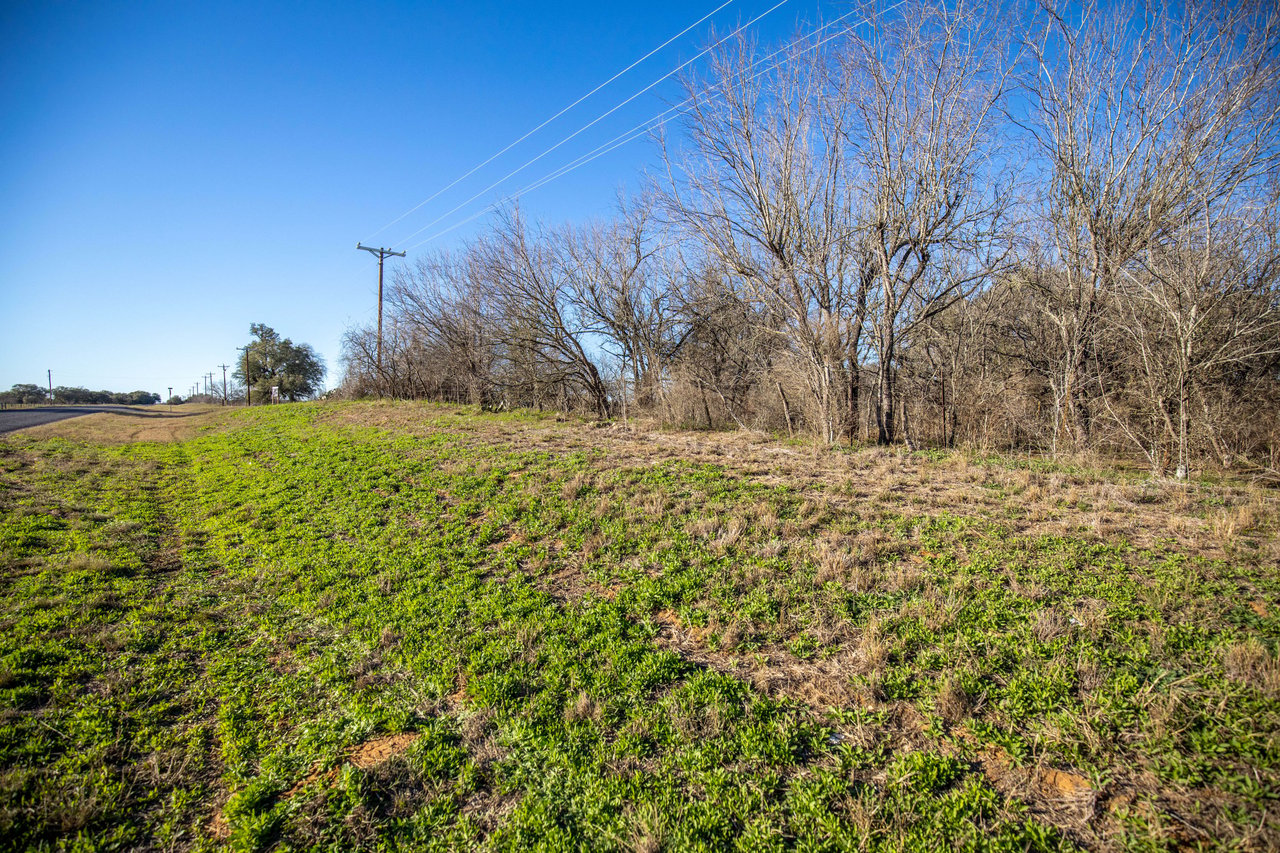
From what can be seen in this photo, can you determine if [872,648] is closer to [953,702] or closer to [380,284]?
[953,702]

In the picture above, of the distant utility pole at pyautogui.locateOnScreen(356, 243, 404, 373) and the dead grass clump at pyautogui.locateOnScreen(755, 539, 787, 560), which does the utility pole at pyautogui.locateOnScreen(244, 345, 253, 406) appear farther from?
the dead grass clump at pyautogui.locateOnScreen(755, 539, 787, 560)

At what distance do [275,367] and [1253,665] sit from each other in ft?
219

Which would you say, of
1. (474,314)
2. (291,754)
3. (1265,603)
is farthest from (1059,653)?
(474,314)

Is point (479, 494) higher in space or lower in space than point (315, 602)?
higher

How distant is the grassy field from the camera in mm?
2900

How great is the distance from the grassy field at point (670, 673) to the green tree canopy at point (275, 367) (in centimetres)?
5173

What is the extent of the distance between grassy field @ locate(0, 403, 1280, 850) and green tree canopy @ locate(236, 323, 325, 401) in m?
51.7

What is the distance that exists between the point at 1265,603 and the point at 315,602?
9557 millimetres

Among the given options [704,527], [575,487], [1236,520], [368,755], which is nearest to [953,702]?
[704,527]

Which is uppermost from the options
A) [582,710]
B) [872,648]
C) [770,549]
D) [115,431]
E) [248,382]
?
[248,382]

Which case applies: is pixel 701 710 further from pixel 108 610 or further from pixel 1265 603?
pixel 108 610

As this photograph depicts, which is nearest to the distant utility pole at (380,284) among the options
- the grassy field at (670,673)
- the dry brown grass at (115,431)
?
the dry brown grass at (115,431)

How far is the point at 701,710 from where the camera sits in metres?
3.73

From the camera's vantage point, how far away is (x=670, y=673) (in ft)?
13.8
